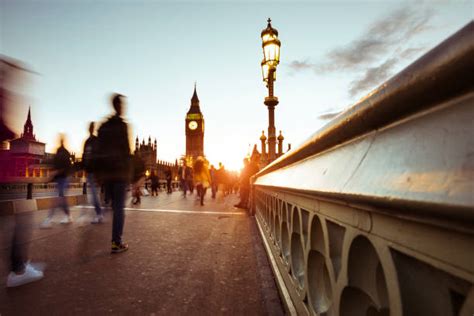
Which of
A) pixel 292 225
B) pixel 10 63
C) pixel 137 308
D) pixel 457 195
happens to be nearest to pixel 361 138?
pixel 457 195

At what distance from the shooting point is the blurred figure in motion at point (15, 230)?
2.39 m

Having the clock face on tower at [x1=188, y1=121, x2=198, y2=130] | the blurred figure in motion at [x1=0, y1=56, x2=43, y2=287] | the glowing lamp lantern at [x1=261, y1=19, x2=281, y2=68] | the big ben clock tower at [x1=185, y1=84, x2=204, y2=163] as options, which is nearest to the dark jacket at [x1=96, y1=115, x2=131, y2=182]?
the blurred figure in motion at [x1=0, y1=56, x2=43, y2=287]

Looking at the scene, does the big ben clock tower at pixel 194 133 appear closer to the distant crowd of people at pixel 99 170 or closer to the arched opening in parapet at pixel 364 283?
the distant crowd of people at pixel 99 170

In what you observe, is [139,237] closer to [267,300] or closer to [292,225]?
[267,300]

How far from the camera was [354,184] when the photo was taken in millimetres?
774

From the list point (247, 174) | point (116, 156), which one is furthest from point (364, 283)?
point (247, 174)

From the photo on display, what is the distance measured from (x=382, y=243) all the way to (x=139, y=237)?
454cm

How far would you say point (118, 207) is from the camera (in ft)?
12.8

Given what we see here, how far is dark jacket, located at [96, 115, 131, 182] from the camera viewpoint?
4039 mm

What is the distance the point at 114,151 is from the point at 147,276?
6.86ft

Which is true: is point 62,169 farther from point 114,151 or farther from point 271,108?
→ point 271,108

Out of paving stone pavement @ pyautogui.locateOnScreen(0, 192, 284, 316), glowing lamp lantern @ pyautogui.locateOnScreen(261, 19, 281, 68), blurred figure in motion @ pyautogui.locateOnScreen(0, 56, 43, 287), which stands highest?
glowing lamp lantern @ pyautogui.locateOnScreen(261, 19, 281, 68)

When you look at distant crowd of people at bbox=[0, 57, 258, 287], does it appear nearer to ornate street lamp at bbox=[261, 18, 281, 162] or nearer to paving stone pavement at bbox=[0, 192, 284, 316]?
paving stone pavement at bbox=[0, 192, 284, 316]

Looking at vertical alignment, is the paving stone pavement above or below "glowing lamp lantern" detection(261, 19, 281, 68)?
below
